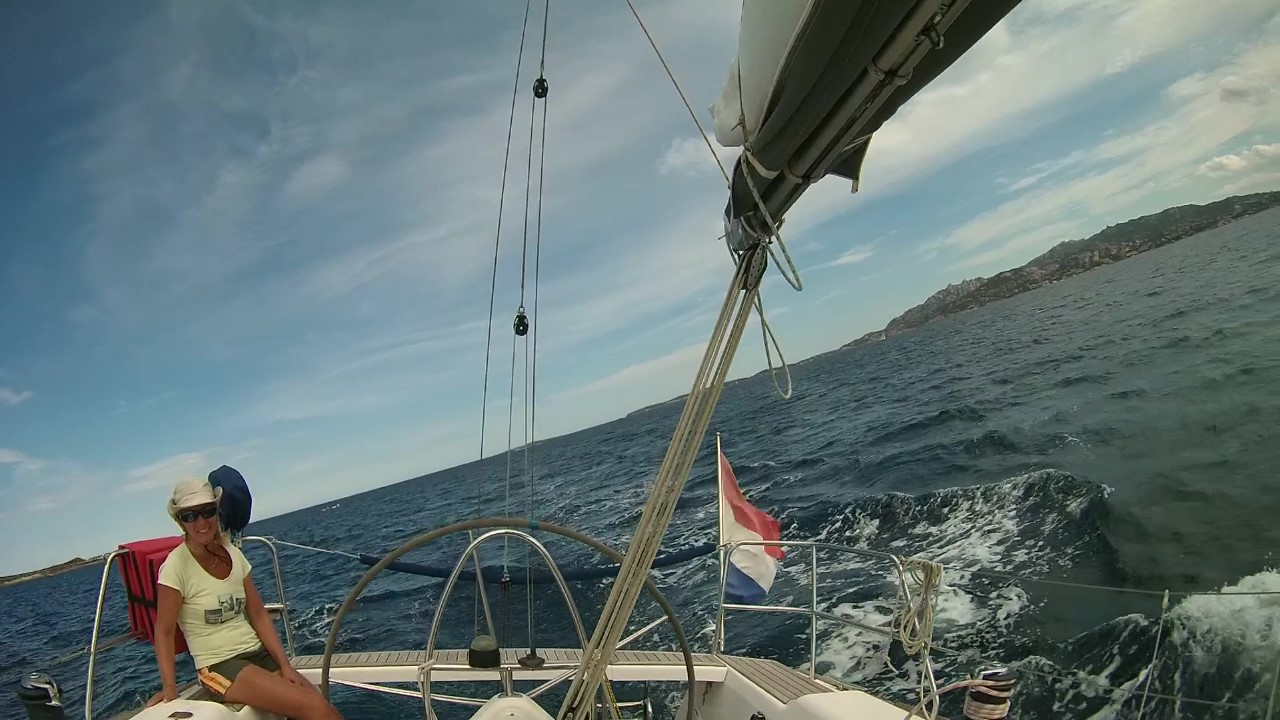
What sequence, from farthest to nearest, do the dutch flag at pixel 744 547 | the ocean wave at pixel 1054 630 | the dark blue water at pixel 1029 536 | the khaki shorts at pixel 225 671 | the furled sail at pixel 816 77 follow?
the dutch flag at pixel 744 547, the dark blue water at pixel 1029 536, the ocean wave at pixel 1054 630, the khaki shorts at pixel 225 671, the furled sail at pixel 816 77

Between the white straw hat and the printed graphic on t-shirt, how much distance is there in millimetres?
443

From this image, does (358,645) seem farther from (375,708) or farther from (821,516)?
(821,516)

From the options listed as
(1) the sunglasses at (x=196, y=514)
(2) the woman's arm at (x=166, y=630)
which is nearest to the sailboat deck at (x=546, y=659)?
(2) the woman's arm at (x=166, y=630)

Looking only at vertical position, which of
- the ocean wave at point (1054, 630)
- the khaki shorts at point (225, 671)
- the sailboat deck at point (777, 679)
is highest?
the khaki shorts at point (225, 671)

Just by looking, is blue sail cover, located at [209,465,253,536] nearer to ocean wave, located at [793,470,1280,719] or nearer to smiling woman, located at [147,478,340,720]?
smiling woman, located at [147,478,340,720]

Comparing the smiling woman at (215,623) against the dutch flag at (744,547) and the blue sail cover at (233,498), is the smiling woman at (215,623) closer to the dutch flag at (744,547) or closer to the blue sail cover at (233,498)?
the blue sail cover at (233,498)

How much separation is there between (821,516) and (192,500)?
11152 millimetres

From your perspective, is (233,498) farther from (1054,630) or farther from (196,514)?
(1054,630)

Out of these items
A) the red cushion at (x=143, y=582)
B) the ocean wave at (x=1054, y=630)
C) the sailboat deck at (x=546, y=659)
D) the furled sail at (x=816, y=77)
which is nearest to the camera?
the furled sail at (x=816, y=77)

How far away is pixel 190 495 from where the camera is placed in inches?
120

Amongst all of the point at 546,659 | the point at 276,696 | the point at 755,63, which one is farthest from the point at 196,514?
the point at 755,63

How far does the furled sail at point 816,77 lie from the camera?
167cm

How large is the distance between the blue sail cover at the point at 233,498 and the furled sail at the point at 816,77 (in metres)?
3.20

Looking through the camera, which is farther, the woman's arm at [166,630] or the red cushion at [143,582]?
the red cushion at [143,582]
